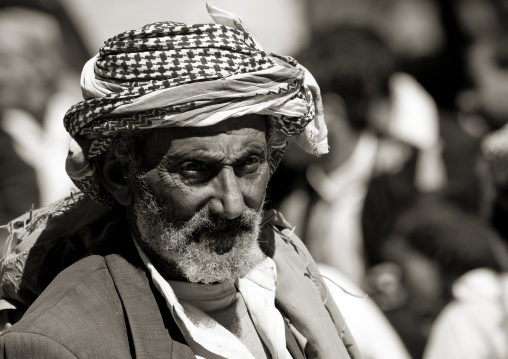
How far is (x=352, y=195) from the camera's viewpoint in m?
7.33

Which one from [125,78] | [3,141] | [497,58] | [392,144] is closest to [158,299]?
[125,78]

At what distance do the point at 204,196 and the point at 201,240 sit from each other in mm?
152

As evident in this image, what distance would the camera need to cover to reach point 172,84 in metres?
3.53

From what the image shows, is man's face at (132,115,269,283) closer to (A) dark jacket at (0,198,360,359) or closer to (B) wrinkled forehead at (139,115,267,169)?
(B) wrinkled forehead at (139,115,267,169)

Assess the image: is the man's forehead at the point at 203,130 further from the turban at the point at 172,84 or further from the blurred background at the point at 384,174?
the blurred background at the point at 384,174

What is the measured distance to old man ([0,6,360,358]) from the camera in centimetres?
351

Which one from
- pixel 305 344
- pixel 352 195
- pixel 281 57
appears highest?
pixel 281 57

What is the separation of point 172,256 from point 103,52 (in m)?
0.72

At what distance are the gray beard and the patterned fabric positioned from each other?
7.83ft

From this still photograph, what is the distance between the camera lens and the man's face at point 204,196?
3625mm

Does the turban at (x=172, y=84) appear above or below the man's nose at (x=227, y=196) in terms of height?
above

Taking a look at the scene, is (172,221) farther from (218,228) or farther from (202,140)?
(202,140)

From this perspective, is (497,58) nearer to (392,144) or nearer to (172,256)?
(392,144)

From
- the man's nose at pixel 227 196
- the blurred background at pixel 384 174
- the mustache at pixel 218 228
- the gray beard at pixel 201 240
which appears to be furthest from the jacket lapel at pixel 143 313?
the blurred background at pixel 384 174
